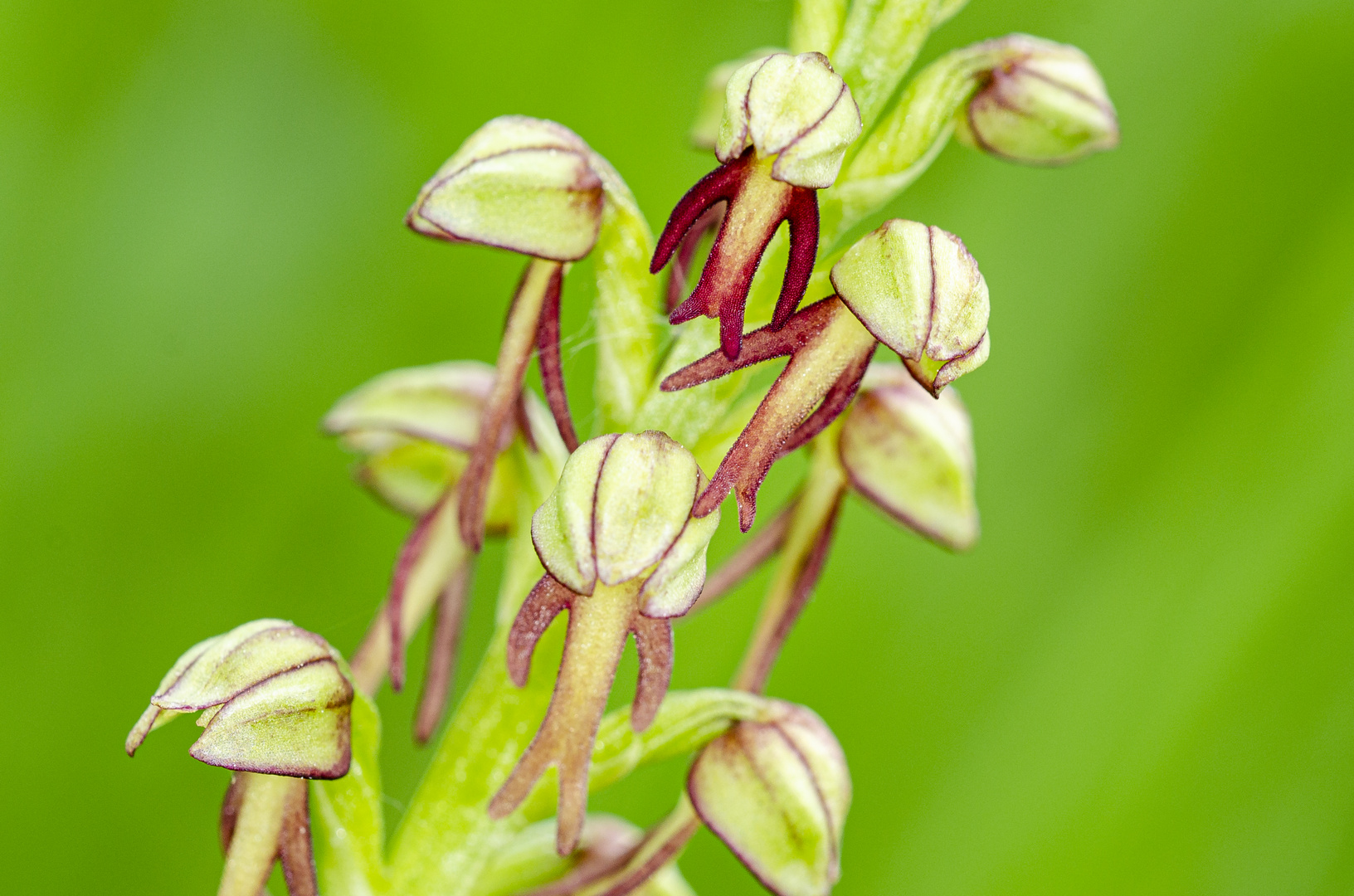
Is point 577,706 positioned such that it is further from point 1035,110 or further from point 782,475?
point 782,475

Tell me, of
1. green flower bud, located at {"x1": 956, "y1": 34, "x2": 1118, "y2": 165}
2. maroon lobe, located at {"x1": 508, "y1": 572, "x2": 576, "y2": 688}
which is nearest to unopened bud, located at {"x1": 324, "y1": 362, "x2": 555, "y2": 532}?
maroon lobe, located at {"x1": 508, "y1": 572, "x2": 576, "y2": 688}

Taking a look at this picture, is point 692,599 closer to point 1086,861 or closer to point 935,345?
point 935,345

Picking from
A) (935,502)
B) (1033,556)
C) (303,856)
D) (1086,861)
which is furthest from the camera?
(1033,556)

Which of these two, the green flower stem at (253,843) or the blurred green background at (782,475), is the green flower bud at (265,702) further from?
the blurred green background at (782,475)

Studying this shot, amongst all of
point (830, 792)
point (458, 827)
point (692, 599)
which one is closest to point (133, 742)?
point (458, 827)

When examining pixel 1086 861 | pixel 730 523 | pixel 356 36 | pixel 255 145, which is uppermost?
pixel 356 36

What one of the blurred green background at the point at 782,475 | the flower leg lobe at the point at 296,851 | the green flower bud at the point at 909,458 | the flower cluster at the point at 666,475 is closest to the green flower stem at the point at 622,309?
the flower cluster at the point at 666,475

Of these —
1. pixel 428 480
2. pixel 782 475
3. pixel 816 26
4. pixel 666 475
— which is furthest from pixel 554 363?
pixel 782 475
